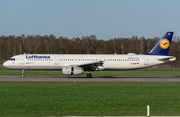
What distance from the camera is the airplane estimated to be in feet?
115

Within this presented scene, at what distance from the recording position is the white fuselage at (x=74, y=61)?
35188 millimetres

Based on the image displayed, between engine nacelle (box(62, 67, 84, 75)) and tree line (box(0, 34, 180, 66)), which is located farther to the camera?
tree line (box(0, 34, 180, 66))

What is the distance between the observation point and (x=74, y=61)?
36.0 metres

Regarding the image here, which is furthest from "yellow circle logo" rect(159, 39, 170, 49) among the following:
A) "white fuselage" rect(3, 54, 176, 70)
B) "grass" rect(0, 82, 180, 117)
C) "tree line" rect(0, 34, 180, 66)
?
"tree line" rect(0, 34, 180, 66)

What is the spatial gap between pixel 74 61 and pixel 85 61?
1.71 metres

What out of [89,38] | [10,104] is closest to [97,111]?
[10,104]

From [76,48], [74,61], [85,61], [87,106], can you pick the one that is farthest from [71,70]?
[76,48]

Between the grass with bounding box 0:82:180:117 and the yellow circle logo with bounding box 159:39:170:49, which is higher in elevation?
the yellow circle logo with bounding box 159:39:170:49

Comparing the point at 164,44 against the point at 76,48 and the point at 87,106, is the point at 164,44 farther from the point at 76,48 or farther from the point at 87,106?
the point at 76,48

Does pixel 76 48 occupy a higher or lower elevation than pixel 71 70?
higher

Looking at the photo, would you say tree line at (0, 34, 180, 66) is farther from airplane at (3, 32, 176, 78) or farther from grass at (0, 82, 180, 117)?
grass at (0, 82, 180, 117)

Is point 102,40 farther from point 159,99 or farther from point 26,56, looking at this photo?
point 159,99

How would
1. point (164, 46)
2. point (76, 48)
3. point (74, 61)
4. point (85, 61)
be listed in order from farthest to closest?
point (76, 48) → point (164, 46) → point (85, 61) → point (74, 61)

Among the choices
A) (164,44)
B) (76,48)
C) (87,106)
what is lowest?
(87,106)
